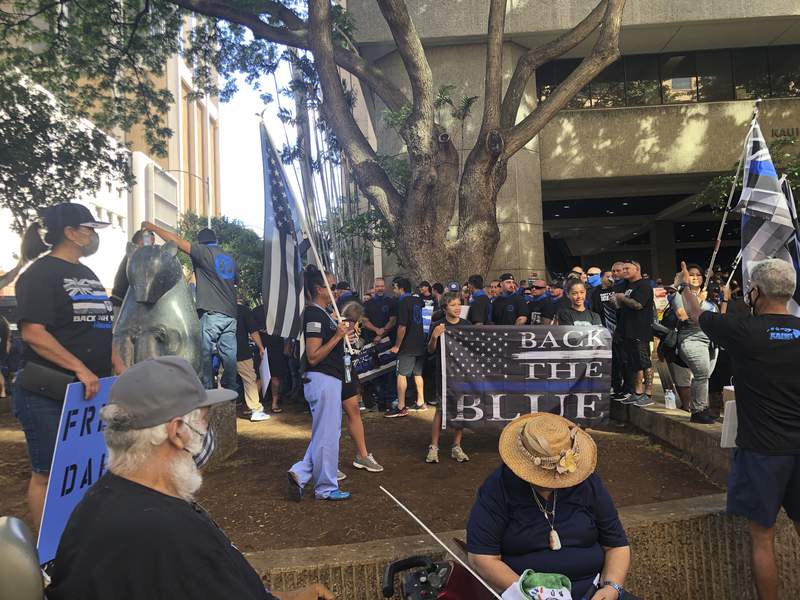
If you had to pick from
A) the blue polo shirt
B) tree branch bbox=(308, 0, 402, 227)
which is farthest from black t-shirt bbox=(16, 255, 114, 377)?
tree branch bbox=(308, 0, 402, 227)

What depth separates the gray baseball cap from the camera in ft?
6.00

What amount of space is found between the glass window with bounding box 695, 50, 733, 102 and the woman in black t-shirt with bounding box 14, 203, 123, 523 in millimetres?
20145

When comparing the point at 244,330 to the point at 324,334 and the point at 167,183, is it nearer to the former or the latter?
the point at 324,334

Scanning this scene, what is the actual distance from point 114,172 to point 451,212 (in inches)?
374

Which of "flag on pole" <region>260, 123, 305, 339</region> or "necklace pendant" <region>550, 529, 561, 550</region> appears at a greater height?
"flag on pole" <region>260, 123, 305, 339</region>

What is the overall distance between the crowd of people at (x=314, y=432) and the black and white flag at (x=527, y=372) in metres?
0.26

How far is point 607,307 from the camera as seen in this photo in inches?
363

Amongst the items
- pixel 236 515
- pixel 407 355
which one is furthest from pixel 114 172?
pixel 236 515

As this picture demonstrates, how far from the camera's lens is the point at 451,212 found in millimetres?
11516

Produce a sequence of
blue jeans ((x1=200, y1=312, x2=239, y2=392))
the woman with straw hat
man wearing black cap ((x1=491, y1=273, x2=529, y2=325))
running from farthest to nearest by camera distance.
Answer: man wearing black cap ((x1=491, y1=273, x2=529, y2=325)), blue jeans ((x1=200, y1=312, x2=239, y2=392)), the woman with straw hat

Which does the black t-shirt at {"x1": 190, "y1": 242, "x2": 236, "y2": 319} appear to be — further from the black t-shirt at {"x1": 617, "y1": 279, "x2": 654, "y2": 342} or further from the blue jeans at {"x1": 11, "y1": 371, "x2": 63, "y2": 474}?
the black t-shirt at {"x1": 617, "y1": 279, "x2": 654, "y2": 342}

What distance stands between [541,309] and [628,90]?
12.6 metres

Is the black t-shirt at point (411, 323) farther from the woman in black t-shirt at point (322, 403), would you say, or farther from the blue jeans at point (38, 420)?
the blue jeans at point (38, 420)

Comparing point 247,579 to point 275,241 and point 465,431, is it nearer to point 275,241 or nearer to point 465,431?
point 275,241
